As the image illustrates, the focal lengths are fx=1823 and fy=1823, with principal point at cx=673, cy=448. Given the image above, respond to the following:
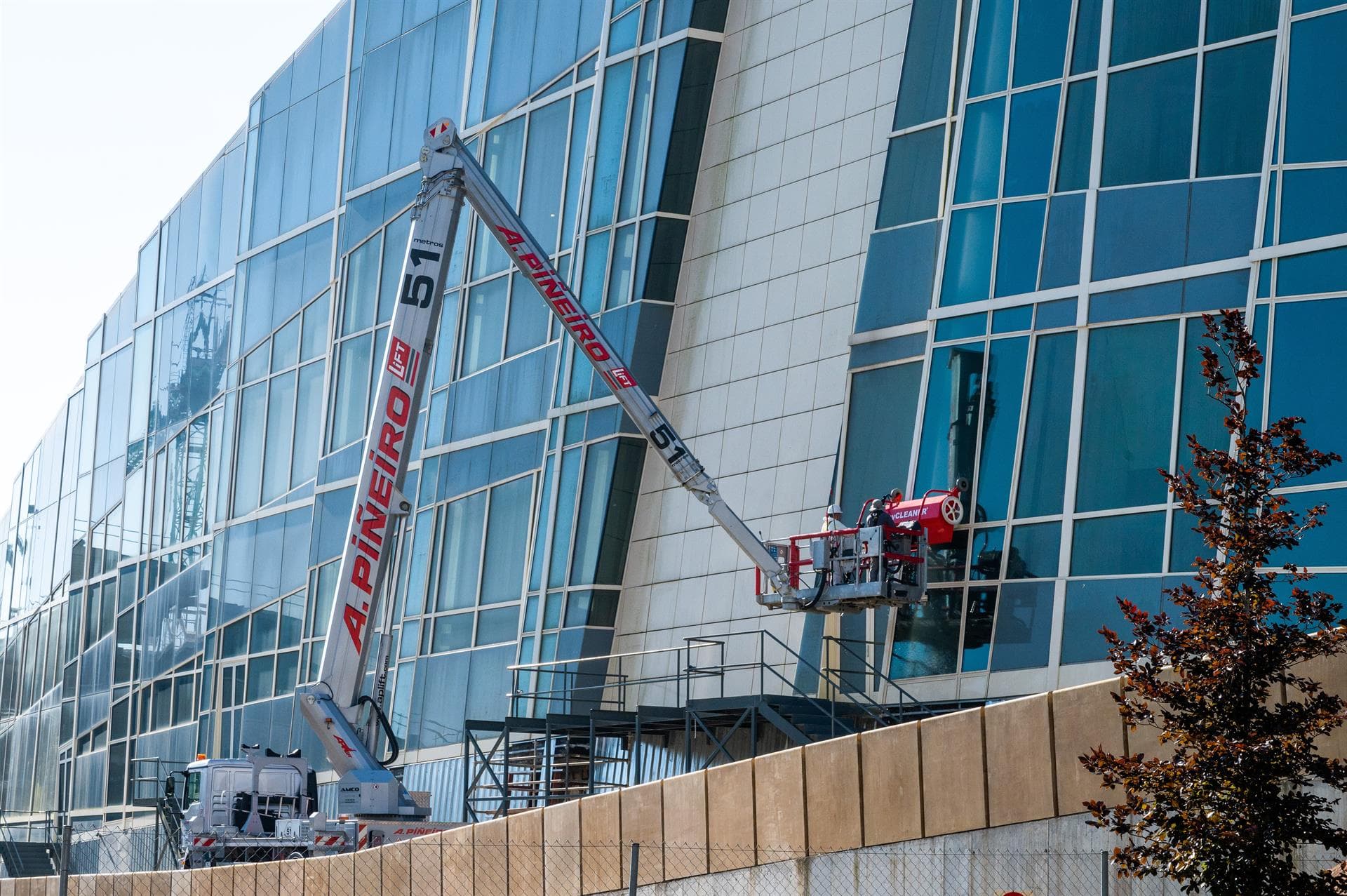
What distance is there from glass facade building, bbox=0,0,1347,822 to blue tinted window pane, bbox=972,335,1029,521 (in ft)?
0.15

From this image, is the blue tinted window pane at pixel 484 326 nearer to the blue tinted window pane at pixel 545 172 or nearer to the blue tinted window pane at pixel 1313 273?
the blue tinted window pane at pixel 545 172

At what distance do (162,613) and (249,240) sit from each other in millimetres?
9643

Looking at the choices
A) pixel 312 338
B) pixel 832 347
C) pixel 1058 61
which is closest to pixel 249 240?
pixel 312 338

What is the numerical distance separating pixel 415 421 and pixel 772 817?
1046 cm

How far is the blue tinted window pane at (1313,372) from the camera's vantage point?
1977 cm

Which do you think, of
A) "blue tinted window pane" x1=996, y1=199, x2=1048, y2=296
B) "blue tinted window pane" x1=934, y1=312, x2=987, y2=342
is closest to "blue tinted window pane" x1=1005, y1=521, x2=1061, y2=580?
"blue tinted window pane" x1=934, y1=312, x2=987, y2=342

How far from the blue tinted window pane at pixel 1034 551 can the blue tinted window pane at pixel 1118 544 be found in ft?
0.85

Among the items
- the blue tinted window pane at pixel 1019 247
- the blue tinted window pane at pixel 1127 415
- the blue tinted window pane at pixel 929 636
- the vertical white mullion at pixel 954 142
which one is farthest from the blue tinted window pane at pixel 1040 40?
the blue tinted window pane at pixel 929 636

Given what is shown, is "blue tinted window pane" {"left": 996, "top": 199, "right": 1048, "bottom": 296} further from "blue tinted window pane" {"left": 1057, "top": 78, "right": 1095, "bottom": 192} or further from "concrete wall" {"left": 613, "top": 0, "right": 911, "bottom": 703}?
"concrete wall" {"left": 613, "top": 0, "right": 911, "bottom": 703}

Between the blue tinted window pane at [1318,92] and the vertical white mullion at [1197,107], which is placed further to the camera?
the vertical white mullion at [1197,107]

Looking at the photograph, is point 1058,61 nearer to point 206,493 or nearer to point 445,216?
point 445,216

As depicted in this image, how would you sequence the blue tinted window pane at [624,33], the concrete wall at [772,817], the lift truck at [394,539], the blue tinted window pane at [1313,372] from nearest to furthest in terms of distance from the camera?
the concrete wall at [772,817]
the blue tinted window pane at [1313,372]
the lift truck at [394,539]
the blue tinted window pane at [624,33]

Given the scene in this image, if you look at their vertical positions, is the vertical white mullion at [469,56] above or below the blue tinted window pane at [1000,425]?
above

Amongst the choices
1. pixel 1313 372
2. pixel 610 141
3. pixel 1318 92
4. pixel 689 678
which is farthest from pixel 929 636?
pixel 610 141
